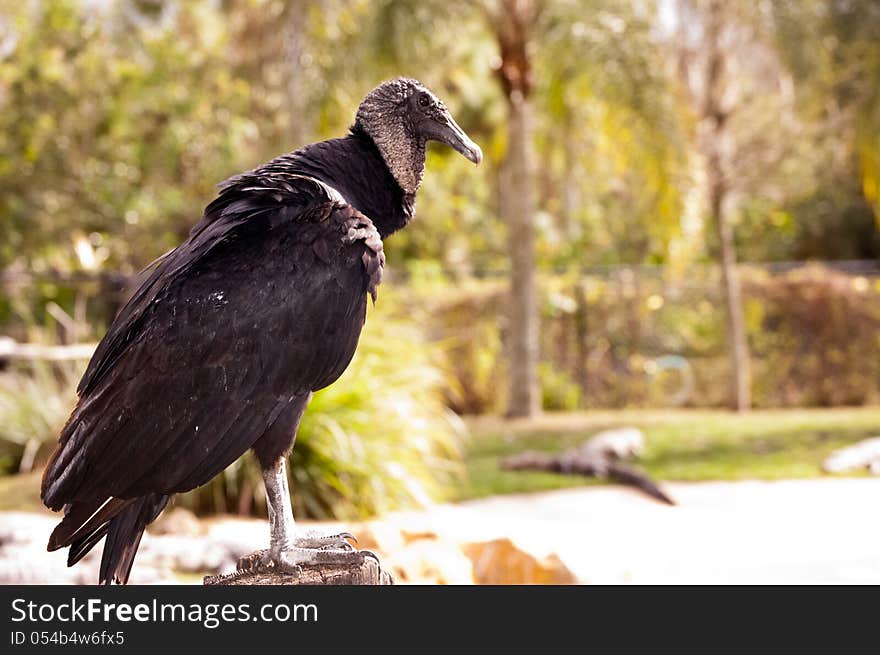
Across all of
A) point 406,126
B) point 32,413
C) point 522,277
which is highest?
point 522,277

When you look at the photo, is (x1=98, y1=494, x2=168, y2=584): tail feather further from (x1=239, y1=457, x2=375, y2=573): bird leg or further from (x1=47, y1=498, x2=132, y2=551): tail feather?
(x1=239, y1=457, x2=375, y2=573): bird leg

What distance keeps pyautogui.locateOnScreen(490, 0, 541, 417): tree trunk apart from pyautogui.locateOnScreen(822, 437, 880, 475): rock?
157 inches

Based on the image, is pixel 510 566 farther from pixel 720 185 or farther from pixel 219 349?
pixel 720 185

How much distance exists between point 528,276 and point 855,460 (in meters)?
4.58

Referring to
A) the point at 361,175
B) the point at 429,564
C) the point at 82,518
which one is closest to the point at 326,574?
the point at 82,518

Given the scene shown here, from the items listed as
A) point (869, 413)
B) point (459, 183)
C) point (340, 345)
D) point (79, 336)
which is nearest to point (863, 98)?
point (869, 413)

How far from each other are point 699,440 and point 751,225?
11025 mm

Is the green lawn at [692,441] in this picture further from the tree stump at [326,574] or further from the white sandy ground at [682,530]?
the tree stump at [326,574]

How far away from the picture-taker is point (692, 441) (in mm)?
11141

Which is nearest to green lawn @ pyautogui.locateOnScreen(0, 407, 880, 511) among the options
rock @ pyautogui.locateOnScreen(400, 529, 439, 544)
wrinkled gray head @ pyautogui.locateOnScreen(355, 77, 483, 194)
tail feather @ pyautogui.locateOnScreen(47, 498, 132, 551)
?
rock @ pyautogui.locateOnScreen(400, 529, 439, 544)

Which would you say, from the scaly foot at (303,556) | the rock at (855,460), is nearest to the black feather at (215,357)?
the scaly foot at (303,556)

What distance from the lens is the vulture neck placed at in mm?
2959

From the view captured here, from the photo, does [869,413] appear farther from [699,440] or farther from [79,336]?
[79,336]

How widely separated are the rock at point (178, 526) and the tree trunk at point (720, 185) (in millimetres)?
8535
